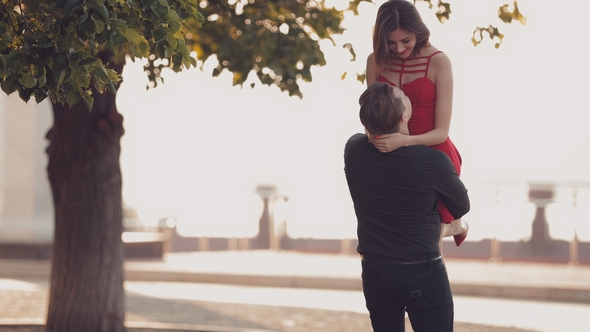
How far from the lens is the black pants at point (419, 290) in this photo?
3.54m

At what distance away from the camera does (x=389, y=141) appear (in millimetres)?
3455

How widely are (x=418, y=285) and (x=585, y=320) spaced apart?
7.27 metres

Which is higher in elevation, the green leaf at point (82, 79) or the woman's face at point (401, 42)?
the woman's face at point (401, 42)

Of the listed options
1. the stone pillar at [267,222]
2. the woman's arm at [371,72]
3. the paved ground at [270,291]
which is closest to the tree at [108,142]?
the paved ground at [270,291]

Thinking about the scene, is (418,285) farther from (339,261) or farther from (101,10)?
(339,261)

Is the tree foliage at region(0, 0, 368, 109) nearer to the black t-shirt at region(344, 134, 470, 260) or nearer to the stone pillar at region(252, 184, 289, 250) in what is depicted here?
the black t-shirt at region(344, 134, 470, 260)

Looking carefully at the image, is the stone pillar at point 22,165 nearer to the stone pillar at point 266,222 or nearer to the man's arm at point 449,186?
the stone pillar at point 266,222

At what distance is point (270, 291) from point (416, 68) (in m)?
9.07

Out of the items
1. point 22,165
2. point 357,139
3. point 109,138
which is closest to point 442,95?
point 357,139

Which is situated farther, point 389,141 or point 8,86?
point 8,86

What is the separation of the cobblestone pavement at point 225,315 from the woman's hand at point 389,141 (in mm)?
A: 4810

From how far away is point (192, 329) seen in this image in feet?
25.6

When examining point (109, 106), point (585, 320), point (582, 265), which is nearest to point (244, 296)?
point (585, 320)

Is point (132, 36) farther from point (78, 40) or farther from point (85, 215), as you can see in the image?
point (85, 215)
